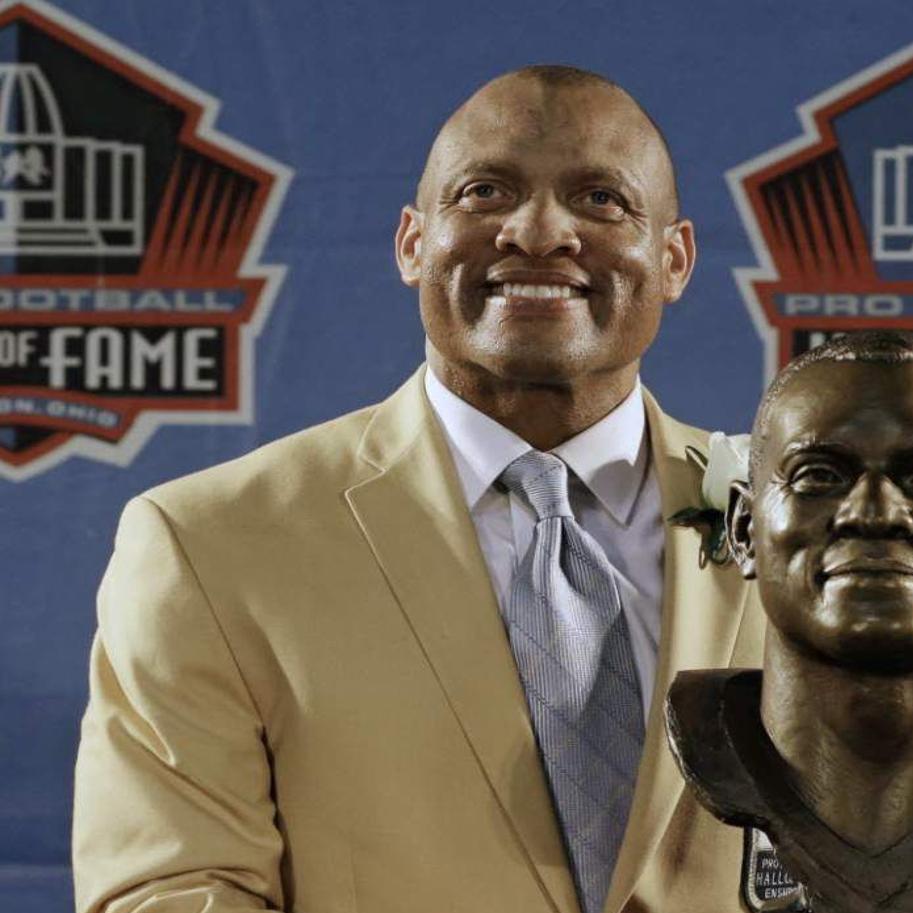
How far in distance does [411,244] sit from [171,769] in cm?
61

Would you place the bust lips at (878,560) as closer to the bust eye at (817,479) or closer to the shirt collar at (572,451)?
the bust eye at (817,479)

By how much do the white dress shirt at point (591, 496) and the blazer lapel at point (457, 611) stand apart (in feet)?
0.09

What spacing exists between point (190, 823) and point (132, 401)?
91cm

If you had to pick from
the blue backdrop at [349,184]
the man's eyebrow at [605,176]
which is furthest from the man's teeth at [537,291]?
the blue backdrop at [349,184]

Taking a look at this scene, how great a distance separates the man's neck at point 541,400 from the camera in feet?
7.05

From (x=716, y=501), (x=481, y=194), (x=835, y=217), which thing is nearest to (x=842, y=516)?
(x=716, y=501)

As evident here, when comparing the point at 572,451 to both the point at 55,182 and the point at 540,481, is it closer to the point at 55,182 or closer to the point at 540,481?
the point at 540,481

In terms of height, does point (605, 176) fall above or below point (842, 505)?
above

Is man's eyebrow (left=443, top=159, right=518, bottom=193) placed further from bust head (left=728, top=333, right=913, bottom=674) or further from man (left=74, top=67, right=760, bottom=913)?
bust head (left=728, top=333, right=913, bottom=674)

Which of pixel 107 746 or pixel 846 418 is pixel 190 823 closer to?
pixel 107 746

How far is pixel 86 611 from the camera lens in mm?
2766

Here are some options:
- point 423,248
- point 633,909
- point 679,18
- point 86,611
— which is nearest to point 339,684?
point 633,909

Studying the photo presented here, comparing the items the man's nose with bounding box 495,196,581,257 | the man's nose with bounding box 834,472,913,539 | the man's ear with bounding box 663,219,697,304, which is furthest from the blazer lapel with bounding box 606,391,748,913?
the man's nose with bounding box 834,472,913,539

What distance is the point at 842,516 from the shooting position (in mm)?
1605
